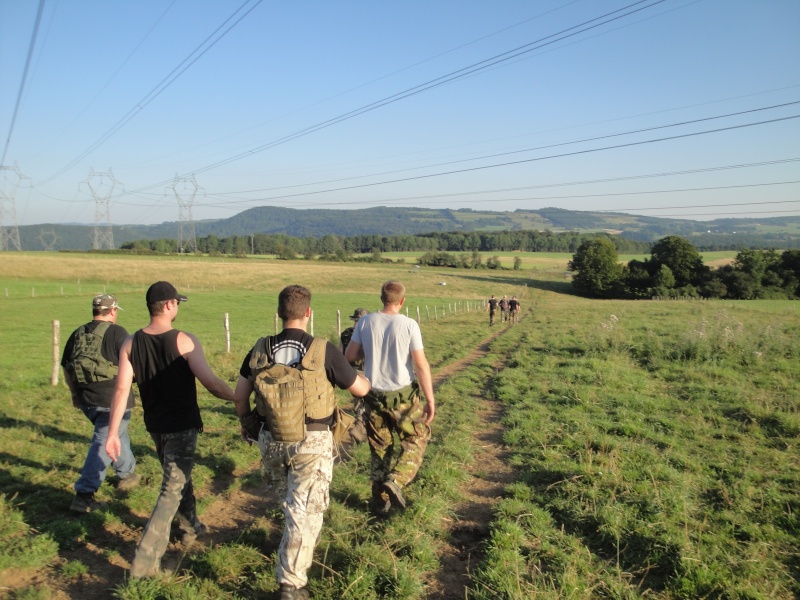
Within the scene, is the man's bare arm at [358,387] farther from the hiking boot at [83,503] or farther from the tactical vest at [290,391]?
the hiking boot at [83,503]

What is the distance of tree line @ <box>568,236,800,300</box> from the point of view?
2554 inches

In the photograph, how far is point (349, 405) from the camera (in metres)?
9.41

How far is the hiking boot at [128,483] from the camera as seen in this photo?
5328 mm

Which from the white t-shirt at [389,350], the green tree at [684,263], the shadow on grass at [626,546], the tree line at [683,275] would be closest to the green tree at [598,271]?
the tree line at [683,275]

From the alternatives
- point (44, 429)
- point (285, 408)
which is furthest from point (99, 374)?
point (44, 429)

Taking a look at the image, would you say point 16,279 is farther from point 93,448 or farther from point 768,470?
point 768,470

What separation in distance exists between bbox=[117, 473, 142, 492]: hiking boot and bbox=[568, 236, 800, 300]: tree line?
2761 inches

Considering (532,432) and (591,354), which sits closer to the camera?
(532,432)

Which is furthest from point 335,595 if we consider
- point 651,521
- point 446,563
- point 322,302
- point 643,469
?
point 322,302

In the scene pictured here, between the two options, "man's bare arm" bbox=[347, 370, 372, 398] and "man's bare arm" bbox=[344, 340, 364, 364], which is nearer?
"man's bare arm" bbox=[347, 370, 372, 398]

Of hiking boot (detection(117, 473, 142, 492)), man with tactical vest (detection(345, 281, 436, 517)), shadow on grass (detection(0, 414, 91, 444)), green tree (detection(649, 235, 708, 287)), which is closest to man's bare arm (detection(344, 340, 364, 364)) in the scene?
man with tactical vest (detection(345, 281, 436, 517))

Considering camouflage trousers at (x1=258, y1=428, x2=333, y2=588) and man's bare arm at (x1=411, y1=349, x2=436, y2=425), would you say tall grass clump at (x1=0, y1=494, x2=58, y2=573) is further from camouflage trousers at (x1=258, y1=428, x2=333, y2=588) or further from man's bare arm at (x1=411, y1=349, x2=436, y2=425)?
man's bare arm at (x1=411, y1=349, x2=436, y2=425)

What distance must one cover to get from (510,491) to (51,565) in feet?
13.4

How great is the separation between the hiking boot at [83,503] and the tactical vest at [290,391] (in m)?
2.53
